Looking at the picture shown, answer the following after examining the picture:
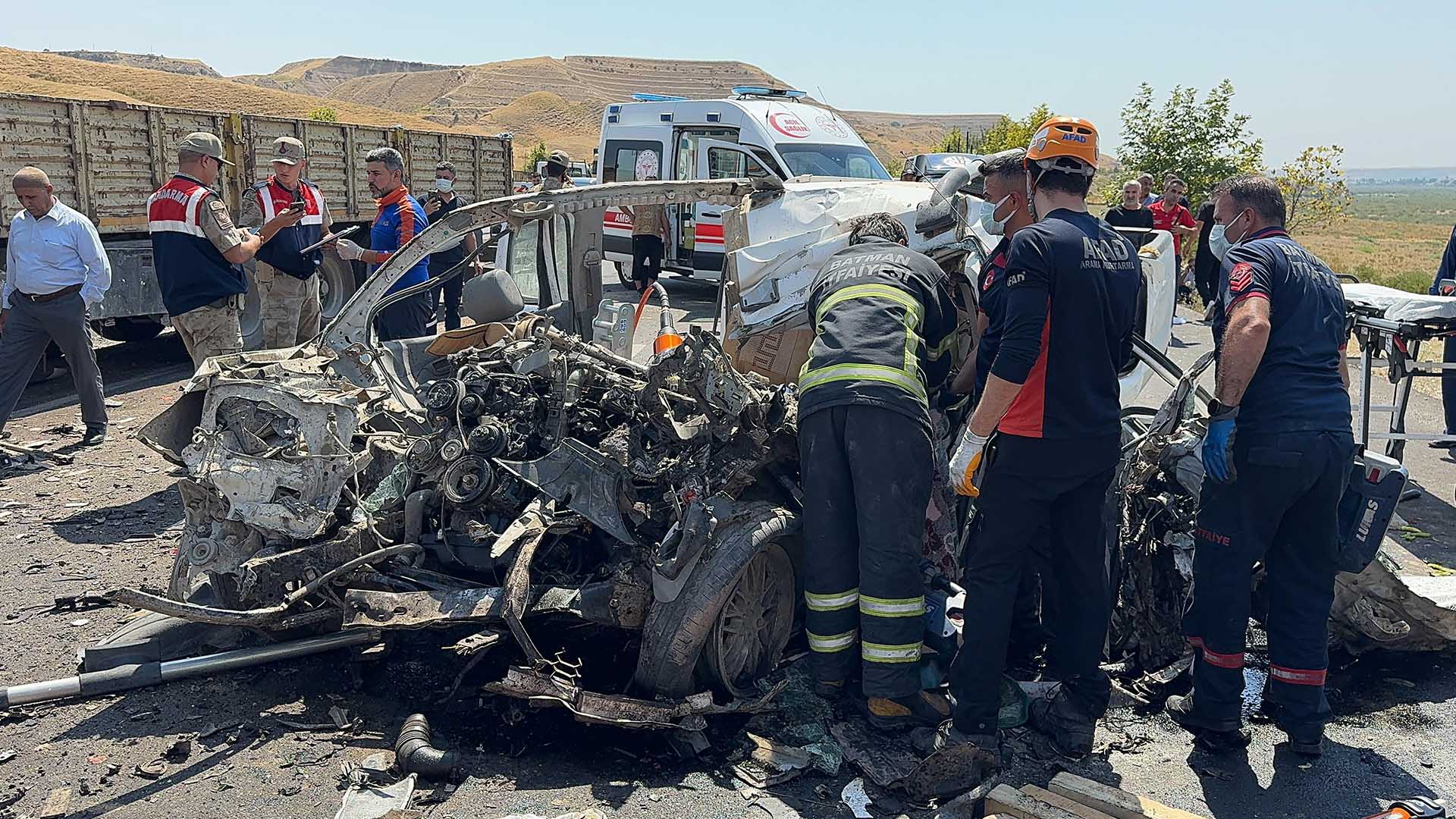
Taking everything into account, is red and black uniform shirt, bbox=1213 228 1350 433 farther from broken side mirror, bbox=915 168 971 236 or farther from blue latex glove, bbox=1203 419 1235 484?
broken side mirror, bbox=915 168 971 236

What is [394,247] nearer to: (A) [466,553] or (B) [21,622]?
(B) [21,622]

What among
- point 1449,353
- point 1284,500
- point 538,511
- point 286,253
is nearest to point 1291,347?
point 1284,500

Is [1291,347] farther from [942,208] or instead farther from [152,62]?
[152,62]

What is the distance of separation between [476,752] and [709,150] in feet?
32.6

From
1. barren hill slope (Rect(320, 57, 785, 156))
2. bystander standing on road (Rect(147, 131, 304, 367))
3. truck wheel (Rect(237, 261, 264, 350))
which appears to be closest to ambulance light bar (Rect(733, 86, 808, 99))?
truck wheel (Rect(237, 261, 264, 350))

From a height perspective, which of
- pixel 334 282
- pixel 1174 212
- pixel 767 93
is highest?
pixel 767 93

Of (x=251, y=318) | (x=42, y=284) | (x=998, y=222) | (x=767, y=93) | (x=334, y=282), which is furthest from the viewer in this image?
(x=767, y=93)

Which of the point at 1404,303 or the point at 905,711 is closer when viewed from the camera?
the point at 905,711

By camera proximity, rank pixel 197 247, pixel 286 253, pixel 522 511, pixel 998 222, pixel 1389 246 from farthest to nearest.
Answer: pixel 1389 246
pixel 286 253
pixel 197 247
pixel 998 222
pixel 522 511

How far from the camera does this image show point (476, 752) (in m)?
3.32

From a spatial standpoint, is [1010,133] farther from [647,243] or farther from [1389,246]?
[1389,246]

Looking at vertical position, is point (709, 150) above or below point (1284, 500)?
above

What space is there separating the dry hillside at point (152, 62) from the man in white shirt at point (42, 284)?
74011 mm

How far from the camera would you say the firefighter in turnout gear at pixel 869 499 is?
3.42 m
